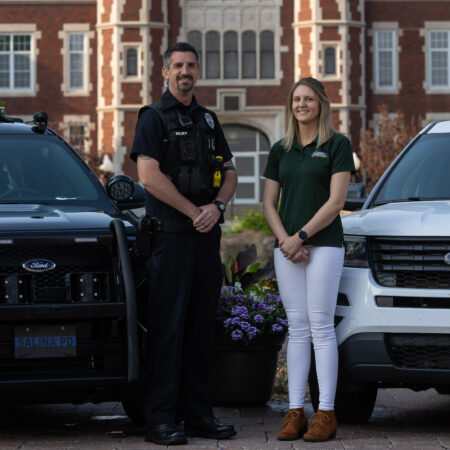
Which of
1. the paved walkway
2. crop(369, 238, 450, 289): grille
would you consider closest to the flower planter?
the paved walkway

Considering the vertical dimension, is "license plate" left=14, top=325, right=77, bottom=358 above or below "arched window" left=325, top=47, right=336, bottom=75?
below

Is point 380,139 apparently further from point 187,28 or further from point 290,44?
point 187,28

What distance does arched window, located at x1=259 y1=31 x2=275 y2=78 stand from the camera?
39.3 meters

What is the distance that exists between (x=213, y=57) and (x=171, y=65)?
→ 33.7 meters

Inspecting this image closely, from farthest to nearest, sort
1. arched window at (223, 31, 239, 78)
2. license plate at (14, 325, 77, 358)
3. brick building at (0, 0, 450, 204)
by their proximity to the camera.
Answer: arched window at (223, 31, 239, 78) → brick building at (0, 0, 450, 204) → license plate at (14, 325, 77, 358)

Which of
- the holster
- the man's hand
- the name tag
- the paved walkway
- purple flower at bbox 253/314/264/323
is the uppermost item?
the name tag

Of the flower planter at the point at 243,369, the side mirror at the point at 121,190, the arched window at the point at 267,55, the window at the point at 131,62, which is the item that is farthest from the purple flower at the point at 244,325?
Answer: the arched window at the point at 267,55

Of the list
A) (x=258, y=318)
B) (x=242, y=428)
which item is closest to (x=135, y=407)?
(x=242, y=428)

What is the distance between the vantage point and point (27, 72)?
131ft

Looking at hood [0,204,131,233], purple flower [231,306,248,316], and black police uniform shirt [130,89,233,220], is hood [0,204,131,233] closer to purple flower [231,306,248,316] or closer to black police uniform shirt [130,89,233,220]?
black police uniform shirt [130,89,233,220]

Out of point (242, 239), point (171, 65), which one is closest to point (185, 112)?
point (171, 65)

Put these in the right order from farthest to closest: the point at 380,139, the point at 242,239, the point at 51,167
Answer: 1. the point at 380,139
2. the point at 242,239
3. the point at 51,167

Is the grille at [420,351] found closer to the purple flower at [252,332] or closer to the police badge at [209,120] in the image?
the purple flower at [252,332]

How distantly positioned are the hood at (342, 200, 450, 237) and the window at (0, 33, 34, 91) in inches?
1360
